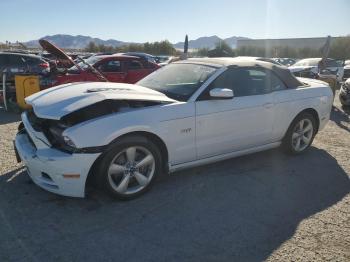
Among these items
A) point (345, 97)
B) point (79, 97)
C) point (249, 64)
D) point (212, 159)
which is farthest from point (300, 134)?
point (345, 97)

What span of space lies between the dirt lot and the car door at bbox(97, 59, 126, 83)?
5224mm

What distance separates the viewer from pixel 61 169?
3.40 meters

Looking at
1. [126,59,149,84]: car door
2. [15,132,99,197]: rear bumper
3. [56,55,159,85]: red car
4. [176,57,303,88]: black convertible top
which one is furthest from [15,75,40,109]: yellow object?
[15,132,99,197]: rear bumper

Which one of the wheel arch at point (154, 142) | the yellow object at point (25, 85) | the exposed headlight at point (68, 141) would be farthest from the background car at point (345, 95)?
the exposed headlight at point (68, 141)

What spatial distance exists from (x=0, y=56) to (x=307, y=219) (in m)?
11.4

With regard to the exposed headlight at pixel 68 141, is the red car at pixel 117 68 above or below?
above

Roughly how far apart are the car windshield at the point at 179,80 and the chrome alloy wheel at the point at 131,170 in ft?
2.88

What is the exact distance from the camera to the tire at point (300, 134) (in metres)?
5.37

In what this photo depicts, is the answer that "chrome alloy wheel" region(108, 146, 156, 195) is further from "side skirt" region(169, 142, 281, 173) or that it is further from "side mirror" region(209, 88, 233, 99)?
"side mirror" region(209, 88, 233, 99)

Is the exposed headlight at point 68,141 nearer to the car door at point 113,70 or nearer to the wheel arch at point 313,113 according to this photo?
the wheel arch at point 313,113

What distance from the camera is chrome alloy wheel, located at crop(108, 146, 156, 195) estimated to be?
12.2 ft

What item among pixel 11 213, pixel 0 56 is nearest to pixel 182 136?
pixel 11 213

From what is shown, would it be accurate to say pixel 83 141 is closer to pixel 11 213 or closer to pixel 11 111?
pixel 11 213

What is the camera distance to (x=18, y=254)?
2.88m
